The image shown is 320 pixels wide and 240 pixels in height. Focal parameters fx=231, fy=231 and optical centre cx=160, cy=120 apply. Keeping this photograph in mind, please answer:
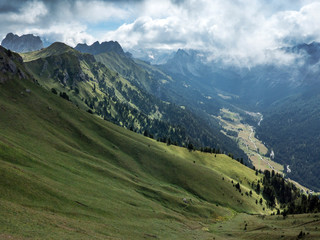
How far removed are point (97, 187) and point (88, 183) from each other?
12.6ft

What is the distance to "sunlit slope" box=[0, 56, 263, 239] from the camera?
177 ft

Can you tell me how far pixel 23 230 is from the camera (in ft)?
134

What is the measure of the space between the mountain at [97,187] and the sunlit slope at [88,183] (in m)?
0.29

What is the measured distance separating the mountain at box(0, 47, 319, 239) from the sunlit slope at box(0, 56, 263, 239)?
29 centimetres

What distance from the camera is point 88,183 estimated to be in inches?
3494

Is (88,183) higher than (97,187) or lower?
higher

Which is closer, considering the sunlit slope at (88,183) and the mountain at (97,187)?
the sunlit slope at (88,183)

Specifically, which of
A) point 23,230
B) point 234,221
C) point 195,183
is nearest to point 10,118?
point 23,230

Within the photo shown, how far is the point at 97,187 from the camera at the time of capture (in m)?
88.4

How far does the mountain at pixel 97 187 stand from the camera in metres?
55.0

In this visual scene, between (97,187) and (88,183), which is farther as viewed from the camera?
(88,183)

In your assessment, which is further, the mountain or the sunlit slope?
the mountain

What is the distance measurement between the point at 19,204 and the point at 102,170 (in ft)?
198

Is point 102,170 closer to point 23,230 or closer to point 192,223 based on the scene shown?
point 192,223
